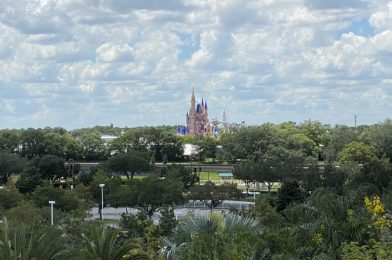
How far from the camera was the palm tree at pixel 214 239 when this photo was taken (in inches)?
571

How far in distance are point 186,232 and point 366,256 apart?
4939 mm

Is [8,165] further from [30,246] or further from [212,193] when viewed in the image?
[30,246]

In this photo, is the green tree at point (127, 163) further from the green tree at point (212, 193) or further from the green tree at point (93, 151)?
the green tree at point (93, 151)

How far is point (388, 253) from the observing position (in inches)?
586

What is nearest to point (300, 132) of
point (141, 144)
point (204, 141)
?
point (204, 141)

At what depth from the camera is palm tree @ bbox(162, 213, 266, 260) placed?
14.5 metres

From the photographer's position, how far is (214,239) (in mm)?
15078

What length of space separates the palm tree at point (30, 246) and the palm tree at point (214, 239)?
8.79ft

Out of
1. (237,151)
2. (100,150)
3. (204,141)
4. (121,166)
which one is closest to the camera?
(121,166)

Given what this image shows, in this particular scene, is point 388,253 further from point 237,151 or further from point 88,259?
point 237,151

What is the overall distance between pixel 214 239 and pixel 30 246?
3754 mm

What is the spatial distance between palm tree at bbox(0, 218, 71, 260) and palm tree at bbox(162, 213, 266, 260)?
2.68 m

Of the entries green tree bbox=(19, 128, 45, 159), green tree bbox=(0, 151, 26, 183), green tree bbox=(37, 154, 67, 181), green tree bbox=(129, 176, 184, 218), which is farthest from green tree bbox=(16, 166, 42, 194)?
green tree bbox=(19, 128, 45, 159)

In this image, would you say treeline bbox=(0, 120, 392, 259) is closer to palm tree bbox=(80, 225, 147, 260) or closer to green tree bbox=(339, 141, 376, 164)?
palm tree bbox=(80, 225, 147, 260)
